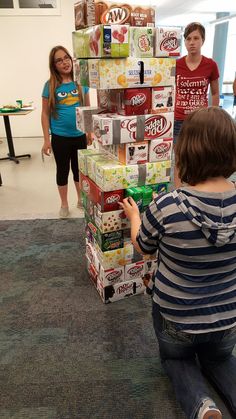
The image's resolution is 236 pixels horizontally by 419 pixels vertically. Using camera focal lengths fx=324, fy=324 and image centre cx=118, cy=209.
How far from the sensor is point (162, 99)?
5.42 feet

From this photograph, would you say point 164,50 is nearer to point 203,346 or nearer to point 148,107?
point 148,107

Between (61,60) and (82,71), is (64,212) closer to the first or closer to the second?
(61,60)

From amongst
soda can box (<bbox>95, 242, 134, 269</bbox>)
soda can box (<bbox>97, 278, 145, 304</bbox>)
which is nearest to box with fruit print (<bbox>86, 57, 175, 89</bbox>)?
soda can box (<bbox>95, 242, 134, 269</bbox>)

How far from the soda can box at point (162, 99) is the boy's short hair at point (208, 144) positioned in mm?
698

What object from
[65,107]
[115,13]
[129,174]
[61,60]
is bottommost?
[129,174]

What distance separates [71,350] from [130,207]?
76 cm

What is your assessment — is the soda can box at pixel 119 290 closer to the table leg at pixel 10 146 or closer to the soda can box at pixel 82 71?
the soda can box at pixel 82 71

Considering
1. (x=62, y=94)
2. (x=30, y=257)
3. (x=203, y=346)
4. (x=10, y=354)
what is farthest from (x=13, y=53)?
(x=203, y=346)

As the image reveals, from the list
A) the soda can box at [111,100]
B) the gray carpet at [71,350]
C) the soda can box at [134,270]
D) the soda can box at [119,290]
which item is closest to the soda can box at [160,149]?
the soda can box at [111,100]

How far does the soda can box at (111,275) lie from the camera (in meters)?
1.80

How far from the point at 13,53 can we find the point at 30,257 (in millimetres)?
4608

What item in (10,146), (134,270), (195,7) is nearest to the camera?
(134,270)

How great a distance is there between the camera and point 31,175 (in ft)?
13.4

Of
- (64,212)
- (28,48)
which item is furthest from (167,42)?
(28,48)
